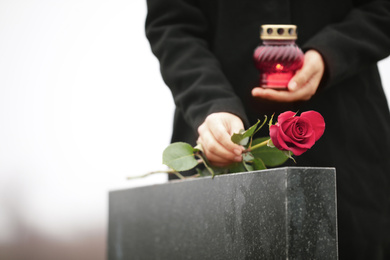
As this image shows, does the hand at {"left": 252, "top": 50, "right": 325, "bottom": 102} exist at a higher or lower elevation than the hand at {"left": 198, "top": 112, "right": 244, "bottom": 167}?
higher

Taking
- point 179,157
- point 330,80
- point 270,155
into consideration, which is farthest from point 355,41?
point 179,157

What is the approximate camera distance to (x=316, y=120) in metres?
0.62

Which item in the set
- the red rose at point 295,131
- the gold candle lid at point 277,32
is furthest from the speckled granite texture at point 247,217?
the gold candle lid at point 277,32

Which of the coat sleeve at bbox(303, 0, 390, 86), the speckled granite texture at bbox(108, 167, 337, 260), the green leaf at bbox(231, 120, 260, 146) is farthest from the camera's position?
the coat sleeve at bbox(303, 0, 390, 86)

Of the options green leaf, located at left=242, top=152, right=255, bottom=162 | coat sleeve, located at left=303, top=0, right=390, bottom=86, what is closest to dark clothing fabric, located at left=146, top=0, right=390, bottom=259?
coat sleeve, located at left=303, top=0, right=390, bottom=86

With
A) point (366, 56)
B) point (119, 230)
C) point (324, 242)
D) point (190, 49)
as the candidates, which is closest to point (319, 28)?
point (366, 56)

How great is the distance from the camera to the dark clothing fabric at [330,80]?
3.05 ft

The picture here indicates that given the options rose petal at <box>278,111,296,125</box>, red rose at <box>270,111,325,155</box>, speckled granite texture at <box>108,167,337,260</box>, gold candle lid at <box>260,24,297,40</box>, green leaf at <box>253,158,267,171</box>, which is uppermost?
gold candle lid at <box>260,24,297,40</box>

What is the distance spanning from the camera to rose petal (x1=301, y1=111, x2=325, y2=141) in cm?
61

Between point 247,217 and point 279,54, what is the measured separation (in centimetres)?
29

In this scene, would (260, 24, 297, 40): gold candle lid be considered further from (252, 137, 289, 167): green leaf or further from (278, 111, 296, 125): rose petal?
(278, 111, 296, 125): rose petal

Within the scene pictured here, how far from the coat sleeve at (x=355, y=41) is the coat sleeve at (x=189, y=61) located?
0.55ft

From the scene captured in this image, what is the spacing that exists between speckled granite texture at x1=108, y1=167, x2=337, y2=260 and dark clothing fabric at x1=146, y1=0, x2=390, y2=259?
0.14 metres

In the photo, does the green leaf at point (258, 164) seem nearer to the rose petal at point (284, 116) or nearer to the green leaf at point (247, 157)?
the green leaf at point (247, 157)
